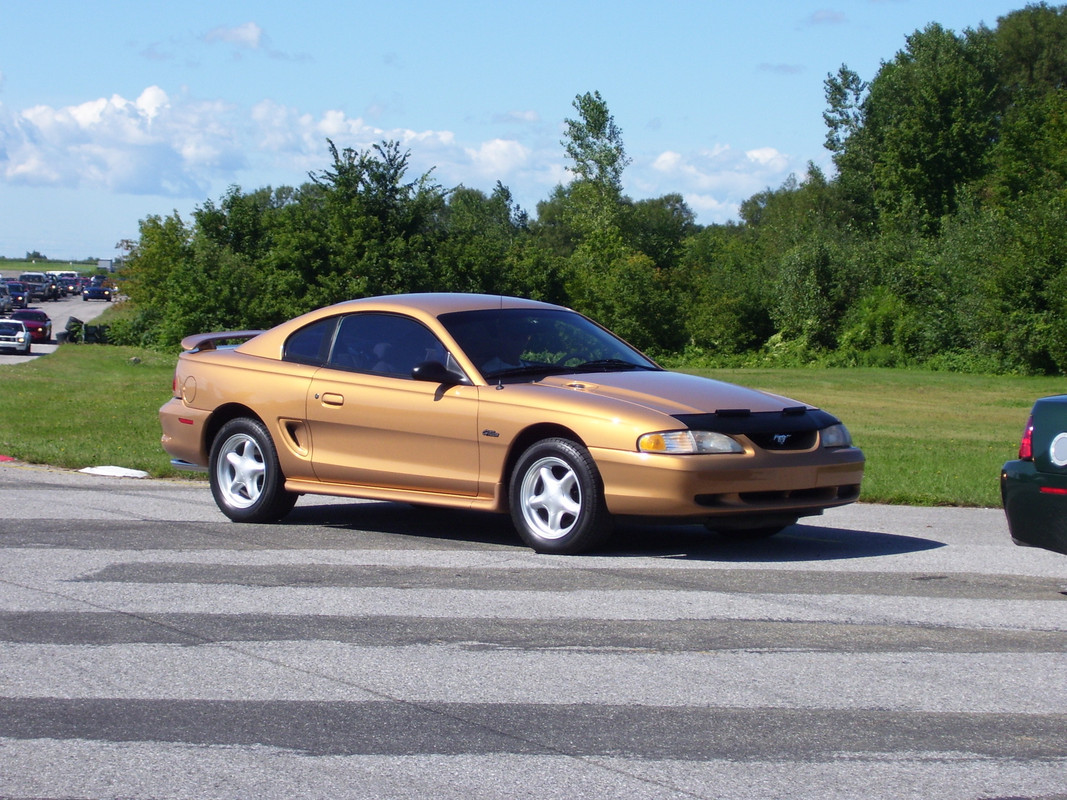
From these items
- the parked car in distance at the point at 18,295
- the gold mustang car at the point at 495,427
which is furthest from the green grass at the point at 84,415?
the parked car in distance at the point at 18,295

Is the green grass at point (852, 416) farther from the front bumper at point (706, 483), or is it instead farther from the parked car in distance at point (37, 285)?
the parked car in distance at point (37, 285)

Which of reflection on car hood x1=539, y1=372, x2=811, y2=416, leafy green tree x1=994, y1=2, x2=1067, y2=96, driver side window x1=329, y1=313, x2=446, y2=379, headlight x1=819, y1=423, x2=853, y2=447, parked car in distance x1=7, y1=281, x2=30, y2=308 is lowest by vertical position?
headlight x1=819, y1=423, x2=853, y2=447

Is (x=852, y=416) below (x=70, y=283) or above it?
below

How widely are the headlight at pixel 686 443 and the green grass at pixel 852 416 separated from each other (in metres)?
4.06

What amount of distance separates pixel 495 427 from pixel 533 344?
980 mm

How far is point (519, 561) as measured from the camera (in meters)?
7.45

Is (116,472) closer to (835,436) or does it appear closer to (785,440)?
(785,440)

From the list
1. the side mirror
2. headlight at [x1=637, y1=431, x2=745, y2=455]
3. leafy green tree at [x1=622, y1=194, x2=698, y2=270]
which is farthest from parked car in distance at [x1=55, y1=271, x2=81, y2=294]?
headlight at [x1=637, y1=431, x2=745, y2=455]

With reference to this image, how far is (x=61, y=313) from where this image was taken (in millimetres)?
98562

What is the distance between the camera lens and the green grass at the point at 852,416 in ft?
41.9

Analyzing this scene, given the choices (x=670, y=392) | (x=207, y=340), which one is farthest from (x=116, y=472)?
(x=670, y=392)

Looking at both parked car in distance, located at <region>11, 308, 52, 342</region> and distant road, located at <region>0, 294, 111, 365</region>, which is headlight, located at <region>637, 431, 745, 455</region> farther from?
parked car in distance, located at <region>11, 308, 52, 342</region>

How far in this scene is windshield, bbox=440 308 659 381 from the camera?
834cm

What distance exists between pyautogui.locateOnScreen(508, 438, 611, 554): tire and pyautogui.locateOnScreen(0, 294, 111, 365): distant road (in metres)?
46.0
